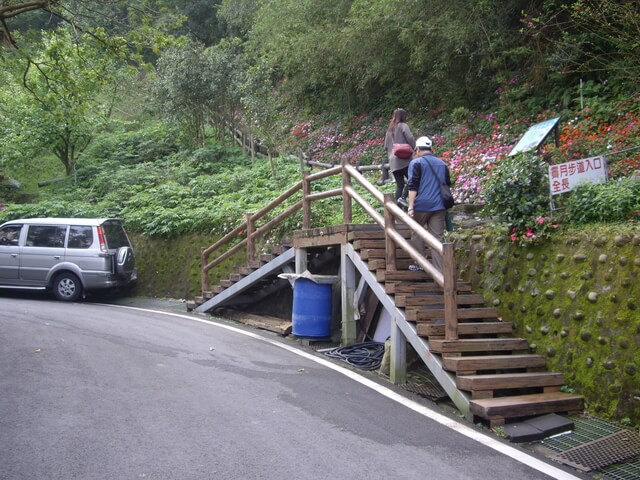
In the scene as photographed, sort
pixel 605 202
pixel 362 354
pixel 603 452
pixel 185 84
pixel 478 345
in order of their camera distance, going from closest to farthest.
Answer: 1. pixel 603 452
2. pixel 478 345
3. pixel 605 202
4. pixel 362 354
5. pixel 185 84

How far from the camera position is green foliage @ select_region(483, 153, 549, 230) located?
22.5 feet

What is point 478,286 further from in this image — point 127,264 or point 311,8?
point 311,8

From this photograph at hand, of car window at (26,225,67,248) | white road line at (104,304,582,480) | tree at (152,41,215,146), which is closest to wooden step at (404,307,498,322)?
white road line at (104,304,582,480)

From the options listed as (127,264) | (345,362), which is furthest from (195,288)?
(345,362)

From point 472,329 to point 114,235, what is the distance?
9968 millimetres

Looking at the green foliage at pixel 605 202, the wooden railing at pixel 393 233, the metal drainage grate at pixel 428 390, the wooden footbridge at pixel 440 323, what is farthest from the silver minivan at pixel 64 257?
the green foliage at pixel 605 202

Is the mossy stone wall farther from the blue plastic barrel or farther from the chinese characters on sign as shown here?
the blue plastic barrel

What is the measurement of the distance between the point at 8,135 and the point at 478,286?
20.0 m

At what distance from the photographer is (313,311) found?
9.12m

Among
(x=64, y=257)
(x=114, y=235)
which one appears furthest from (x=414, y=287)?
(x=64, y=257)

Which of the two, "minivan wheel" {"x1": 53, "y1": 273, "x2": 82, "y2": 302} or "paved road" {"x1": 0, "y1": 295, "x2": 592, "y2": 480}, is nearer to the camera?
"paved road" {"x1": 0, "y1": 295, "x2": 592, "y2": 480}

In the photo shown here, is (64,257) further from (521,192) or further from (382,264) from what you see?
(521,192)

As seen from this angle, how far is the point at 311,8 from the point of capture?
20.7m

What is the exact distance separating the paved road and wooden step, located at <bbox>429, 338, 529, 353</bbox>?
2.07 feet
